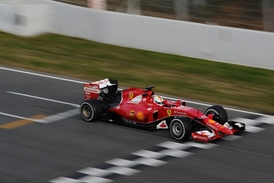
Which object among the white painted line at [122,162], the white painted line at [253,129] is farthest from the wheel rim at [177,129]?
the white painted line at [253,129]

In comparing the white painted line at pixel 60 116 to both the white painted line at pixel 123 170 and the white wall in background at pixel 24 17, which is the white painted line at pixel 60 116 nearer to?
the white painted line at pixel 123 170

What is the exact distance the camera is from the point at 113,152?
37.1 ft

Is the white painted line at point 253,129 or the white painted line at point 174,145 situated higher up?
the white painted line at point 253,129

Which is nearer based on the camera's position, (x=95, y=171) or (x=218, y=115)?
(x=95, y=171)

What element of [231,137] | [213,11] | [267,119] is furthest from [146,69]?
[231,137]

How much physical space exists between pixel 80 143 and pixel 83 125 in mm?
995

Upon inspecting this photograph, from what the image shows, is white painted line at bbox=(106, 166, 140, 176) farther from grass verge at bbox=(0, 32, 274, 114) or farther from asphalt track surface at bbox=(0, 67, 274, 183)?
grass verge at bbox=(0, 32, 274, 114)

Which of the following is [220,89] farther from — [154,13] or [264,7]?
[154,13]

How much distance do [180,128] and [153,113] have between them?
0.70 m

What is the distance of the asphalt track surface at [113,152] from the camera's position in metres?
10.3

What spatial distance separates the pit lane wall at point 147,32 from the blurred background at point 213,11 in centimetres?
28

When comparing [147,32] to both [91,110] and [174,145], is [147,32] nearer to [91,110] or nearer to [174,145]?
[91,110]

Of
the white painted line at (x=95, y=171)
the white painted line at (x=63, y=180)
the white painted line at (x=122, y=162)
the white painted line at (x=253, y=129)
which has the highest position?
the white painted line at (x=253, y=129)

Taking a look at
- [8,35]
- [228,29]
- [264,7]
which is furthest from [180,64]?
[8,35]
